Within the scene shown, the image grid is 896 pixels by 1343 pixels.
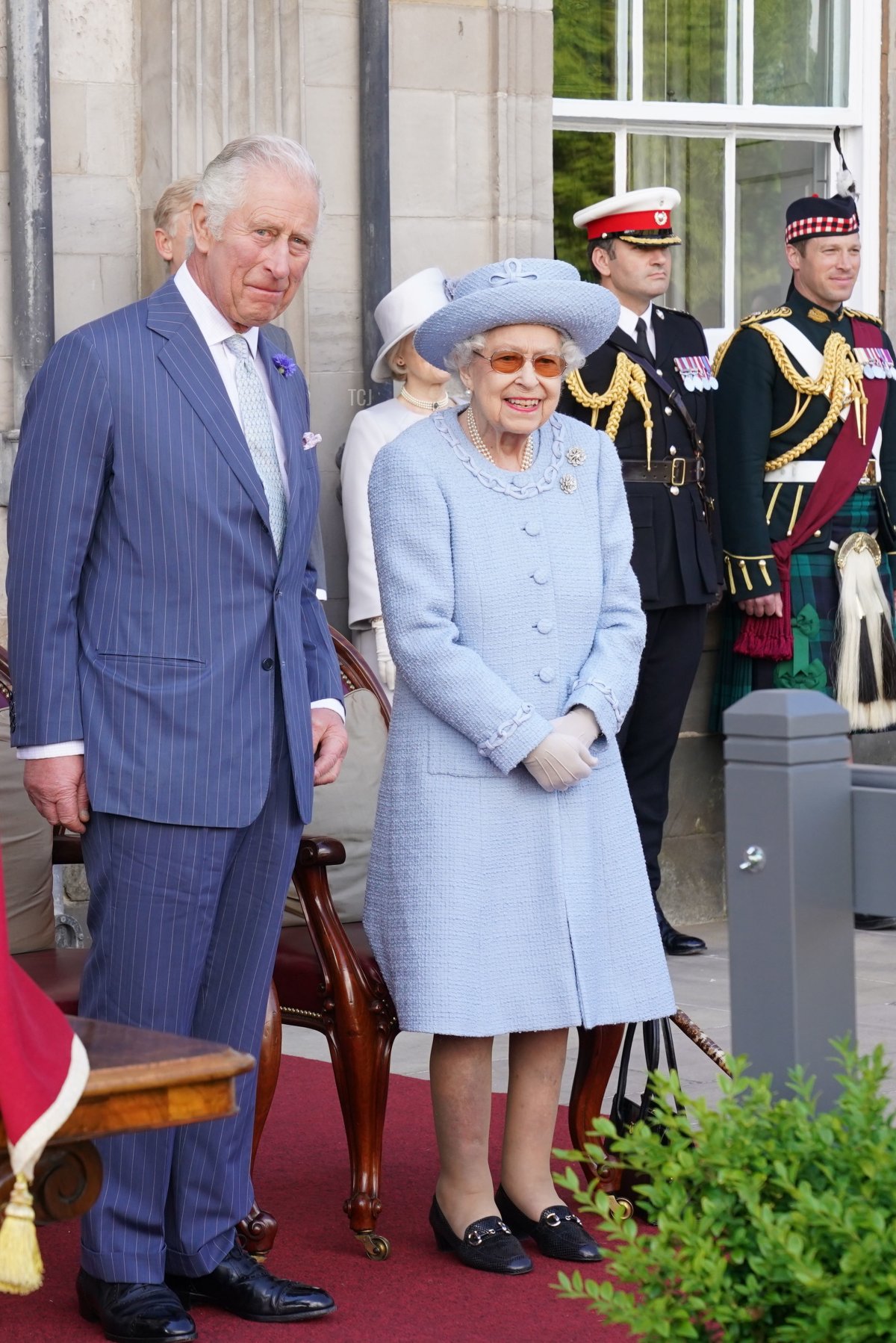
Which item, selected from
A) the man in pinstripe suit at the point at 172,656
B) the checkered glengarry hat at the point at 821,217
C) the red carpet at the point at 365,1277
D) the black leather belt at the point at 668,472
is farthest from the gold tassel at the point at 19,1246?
the checkered glengarry hat at the point at 821,217

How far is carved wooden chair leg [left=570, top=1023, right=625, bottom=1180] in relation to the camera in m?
4.04

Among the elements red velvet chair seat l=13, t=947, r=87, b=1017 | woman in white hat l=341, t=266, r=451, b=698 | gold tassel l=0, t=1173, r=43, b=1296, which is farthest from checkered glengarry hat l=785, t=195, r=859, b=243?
gold tassel l=0, t=1173, r=43, b=1296

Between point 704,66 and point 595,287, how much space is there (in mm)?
3888

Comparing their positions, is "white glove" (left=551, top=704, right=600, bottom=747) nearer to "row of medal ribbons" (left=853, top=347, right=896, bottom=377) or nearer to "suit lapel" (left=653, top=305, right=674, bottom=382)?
"suit lapel" (left=653, top=305, right=674, bottom=382)

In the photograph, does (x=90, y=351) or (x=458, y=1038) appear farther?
(x=458, y=1038)

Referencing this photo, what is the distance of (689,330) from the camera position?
6285mm

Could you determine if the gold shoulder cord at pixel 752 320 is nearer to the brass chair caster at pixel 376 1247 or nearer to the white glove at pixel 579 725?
the white glove at pixel 579 725

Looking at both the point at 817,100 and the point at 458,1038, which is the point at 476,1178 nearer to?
the point at 458,1038

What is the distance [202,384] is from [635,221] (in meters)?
2.90

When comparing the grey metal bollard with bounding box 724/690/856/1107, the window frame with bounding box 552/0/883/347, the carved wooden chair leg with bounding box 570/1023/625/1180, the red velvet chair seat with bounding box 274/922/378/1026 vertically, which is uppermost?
the window frame with bounding box 552/0/883/347

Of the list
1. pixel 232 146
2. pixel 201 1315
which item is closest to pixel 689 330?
pixel 232 146

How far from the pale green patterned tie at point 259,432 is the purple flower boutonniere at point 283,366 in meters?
0.08

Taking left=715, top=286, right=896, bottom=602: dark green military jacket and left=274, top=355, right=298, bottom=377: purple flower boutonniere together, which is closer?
left=274, top=355, right=298, bottom=377: purple flower boutonniere

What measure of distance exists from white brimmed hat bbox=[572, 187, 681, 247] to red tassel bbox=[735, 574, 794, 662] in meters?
1.12
